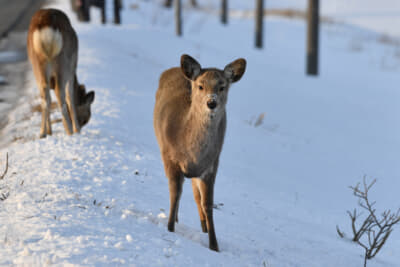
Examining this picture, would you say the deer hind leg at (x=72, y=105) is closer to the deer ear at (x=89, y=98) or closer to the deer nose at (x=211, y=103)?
the deer ear at (x=89, y=98)

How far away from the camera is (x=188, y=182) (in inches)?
249

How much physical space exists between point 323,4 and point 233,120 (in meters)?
43.4

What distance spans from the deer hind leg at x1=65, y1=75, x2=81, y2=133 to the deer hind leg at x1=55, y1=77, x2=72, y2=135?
0.31ft

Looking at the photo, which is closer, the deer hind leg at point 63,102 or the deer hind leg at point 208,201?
the deer hind leg at point 208,201

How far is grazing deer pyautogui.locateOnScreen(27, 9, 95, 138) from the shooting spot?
6.72 m

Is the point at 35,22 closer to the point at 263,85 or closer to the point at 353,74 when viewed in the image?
the point at 263,85

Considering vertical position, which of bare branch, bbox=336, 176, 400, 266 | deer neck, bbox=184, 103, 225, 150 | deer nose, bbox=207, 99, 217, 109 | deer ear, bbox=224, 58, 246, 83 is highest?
deer ear, bbox=224, 58, 246, 83

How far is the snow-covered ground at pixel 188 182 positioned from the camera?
3895 millimetres

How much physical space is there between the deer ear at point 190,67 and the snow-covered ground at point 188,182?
4.77 feet

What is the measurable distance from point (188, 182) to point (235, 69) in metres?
2.63

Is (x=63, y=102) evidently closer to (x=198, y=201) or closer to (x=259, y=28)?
(x=198, y=201)

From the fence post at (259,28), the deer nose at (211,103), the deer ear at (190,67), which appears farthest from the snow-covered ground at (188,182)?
the fence post at (259,28)

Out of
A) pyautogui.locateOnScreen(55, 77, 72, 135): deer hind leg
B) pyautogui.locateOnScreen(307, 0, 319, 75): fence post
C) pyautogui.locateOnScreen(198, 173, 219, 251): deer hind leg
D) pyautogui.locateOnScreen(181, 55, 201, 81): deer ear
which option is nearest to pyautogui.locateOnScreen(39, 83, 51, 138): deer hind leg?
pyautogui.locateOnScreen(55, 77, 72, 135): deer hind leg

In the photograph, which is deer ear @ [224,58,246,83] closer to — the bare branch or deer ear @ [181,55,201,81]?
deer ear @ [181,55,201,81]
